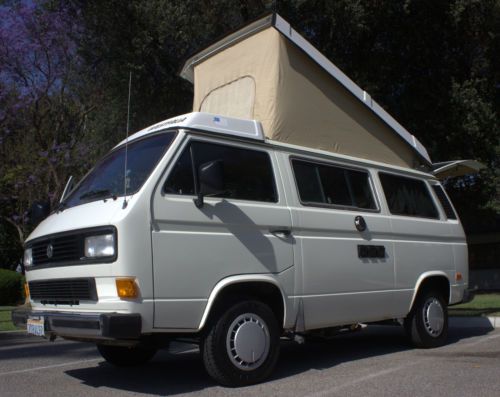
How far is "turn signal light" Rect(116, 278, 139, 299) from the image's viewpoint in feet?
15.7

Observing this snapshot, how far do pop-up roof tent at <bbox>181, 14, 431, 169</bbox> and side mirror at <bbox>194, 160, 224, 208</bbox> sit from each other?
47.7 inches

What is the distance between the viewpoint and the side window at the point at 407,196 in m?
7.21

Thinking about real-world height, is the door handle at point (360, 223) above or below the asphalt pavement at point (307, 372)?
above

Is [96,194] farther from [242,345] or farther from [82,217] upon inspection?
[242,345]

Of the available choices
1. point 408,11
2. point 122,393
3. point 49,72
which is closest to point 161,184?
point 122,393

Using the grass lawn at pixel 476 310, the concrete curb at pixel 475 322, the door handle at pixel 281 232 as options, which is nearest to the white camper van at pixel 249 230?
the door handle at pixel 281 232

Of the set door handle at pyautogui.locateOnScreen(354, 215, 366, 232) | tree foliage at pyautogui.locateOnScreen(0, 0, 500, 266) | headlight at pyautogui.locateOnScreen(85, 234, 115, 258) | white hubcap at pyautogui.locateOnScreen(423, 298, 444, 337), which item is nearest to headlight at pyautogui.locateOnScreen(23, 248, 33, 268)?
headlight at pyautogui.locateOnScreen(85, 234, 115, 258)

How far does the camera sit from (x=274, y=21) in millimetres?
6355

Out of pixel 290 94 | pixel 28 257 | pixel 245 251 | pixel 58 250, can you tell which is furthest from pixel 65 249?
pixel 290 94

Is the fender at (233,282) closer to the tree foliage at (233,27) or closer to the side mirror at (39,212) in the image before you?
the side mirror at (39,212)

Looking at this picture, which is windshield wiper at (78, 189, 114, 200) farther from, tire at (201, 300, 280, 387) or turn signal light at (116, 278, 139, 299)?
tire at (201, 300, 280, 387)

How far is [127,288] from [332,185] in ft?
8.89

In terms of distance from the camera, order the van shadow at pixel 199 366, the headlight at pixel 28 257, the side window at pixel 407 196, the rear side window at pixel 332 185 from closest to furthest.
A: the van shadow at pixel 199 366 → the headlight at pixel 28 257 → the rear side window at pixel 332 185 → the side window at pixel 407 196

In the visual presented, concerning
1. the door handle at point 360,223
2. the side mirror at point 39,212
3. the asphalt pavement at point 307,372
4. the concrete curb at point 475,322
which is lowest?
the asphalt pavement at point 307,372
